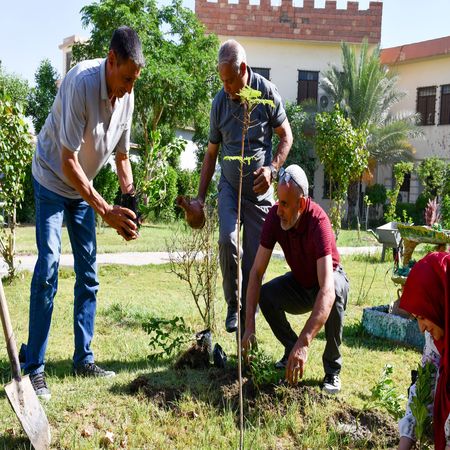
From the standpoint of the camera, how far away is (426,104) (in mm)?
27469

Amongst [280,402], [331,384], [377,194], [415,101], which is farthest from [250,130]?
[415,101]

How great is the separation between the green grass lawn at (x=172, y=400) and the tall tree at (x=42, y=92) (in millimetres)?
17785

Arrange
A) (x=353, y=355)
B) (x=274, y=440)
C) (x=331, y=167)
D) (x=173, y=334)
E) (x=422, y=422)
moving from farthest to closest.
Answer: (x=331, y=167)
(x=173, y=334)
(x=353, y=355)
(x=274, y=440)
(x=422, y=422)

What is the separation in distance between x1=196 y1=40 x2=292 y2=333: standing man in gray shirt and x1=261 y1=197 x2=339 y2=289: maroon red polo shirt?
0.44 m

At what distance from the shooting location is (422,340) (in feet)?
18.1

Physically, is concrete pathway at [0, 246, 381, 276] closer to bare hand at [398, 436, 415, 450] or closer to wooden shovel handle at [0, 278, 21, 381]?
wooden shovel handle at [0, 278, 21, 381]

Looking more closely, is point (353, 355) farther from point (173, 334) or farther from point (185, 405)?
point (185, 405)

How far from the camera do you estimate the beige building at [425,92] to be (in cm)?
2652

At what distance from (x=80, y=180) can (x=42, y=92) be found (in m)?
20.4

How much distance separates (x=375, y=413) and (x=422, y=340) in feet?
6.74

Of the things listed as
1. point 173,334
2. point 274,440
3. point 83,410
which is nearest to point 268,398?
point 274,440

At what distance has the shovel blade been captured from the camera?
121 inches

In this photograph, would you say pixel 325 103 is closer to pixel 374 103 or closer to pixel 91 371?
pixel 374 103

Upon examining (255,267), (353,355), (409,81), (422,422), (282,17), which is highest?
(282,17)
